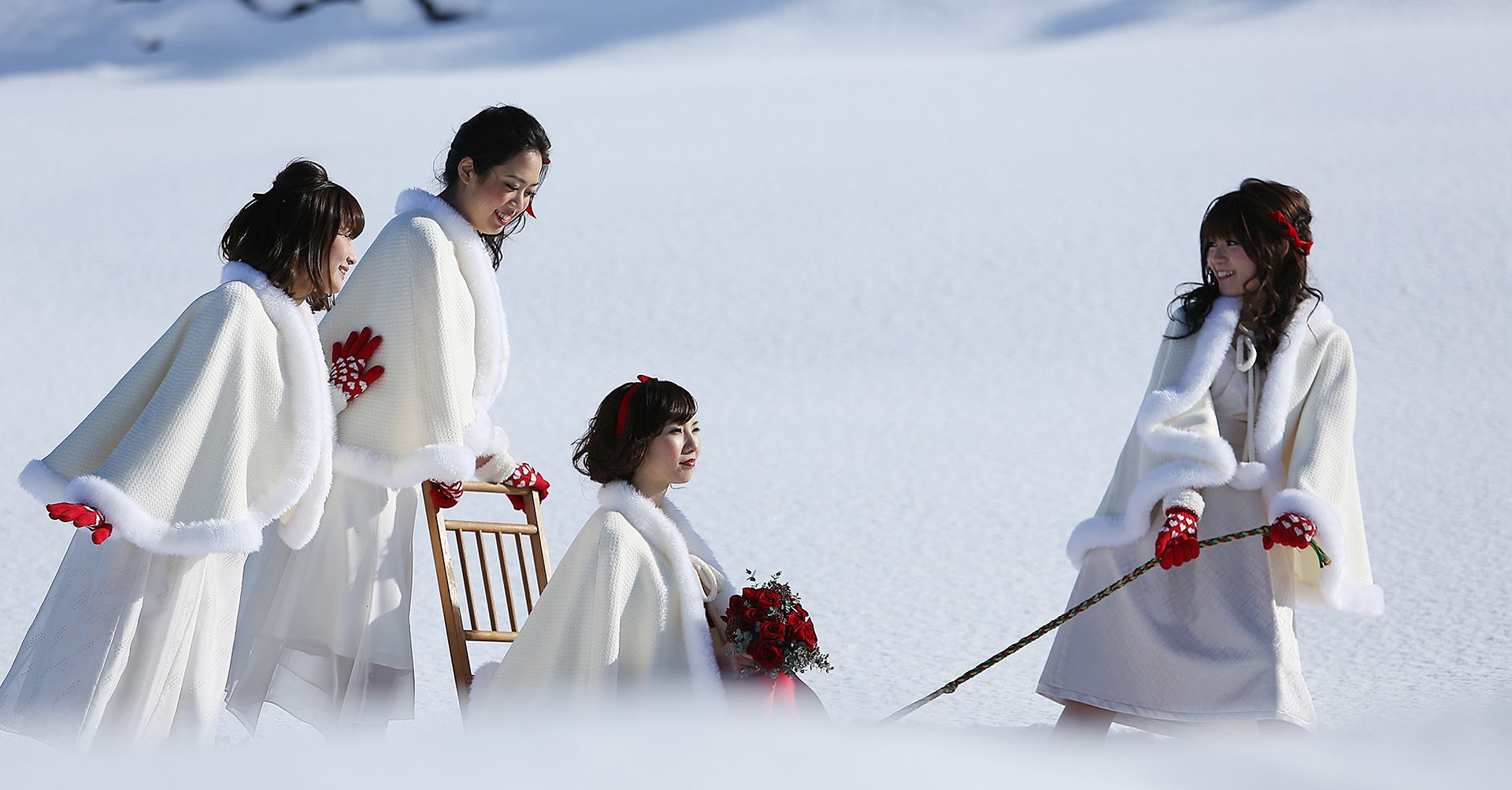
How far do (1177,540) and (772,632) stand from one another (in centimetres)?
A: 71

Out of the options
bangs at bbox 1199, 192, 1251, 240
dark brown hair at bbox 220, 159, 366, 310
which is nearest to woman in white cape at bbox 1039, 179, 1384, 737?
bangs at bbox 1199, 192, 1251, 240

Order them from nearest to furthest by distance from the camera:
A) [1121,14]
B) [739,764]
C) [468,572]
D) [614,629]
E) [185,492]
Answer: [739,764] → [185,492] → [614,629] → [468,572] → [1121,14]

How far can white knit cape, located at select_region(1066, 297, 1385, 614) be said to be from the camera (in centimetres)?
241

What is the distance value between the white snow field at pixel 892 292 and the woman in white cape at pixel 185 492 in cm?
26

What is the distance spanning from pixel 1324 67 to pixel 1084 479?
24.9 feet

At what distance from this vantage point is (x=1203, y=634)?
8.04 feet

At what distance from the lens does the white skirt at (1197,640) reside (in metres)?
2.40

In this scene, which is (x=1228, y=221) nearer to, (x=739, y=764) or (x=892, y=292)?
(x=739, y=764)

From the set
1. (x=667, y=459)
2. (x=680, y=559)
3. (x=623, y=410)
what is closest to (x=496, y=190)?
(x=623, y=410)

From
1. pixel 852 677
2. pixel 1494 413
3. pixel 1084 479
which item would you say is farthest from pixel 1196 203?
pixel 852 677

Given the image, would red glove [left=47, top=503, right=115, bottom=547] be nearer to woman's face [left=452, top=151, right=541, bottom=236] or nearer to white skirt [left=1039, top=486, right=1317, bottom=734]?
woman's face [left=452, top=151, right=541, bottom=236]

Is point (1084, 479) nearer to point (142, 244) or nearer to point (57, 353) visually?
point (57, 353)

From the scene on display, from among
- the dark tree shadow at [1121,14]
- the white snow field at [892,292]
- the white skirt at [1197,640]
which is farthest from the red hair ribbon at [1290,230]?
the dark tree shadow at [1121,14]

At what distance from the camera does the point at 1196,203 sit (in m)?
8.62
